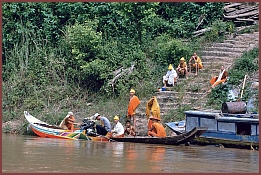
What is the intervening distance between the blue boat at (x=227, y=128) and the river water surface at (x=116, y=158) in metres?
0.25

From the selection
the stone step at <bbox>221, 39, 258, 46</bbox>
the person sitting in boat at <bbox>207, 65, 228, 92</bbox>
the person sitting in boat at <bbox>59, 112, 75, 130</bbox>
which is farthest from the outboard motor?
the stone step at <bbox>221, 39, 258, 46</bbox>

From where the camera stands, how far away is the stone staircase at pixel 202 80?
68.2 feet

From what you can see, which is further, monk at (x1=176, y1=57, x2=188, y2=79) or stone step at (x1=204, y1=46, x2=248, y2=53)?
stone step at (x1=204, y1=46, x2=248, y2=53)

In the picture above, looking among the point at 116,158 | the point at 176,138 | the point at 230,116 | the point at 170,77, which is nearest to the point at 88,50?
the point at 170,77

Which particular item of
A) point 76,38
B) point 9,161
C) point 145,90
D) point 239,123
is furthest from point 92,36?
point 9,161

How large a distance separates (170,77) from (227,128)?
17.3ft

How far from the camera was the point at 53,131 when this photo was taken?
1956 cm

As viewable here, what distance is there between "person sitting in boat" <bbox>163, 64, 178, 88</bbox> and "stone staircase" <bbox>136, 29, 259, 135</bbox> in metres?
0.23

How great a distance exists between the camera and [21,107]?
22.8 m

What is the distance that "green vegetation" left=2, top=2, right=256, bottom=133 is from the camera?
2264 cm

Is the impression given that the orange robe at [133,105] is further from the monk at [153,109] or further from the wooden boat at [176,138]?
the wooden boat at [176,138]

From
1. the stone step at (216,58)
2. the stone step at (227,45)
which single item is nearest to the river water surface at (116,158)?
the stone step at (216,58)

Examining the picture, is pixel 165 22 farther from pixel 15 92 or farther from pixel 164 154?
pixel 164 154

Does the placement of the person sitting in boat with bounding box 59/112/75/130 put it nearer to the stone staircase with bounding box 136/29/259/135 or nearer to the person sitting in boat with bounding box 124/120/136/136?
the person sitting in boat with bounding box 124/120/136/136
